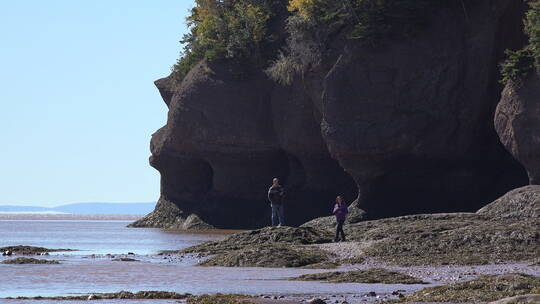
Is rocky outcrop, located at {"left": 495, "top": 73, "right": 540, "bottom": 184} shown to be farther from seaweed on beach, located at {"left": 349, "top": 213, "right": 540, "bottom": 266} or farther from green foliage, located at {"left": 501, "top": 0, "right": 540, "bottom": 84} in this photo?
seaweed on beach, located at {"left": 349, "top": 213, "right": 540, "bottom": 266}

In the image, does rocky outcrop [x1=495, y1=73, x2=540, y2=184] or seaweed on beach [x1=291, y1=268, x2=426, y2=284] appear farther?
rocky outcrop [x1=495, y1=73, x2=540, y2=184]

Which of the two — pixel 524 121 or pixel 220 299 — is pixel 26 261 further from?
pixel 524 121

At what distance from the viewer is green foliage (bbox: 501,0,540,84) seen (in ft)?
152

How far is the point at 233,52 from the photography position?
222 feet

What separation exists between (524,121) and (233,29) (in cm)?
2435

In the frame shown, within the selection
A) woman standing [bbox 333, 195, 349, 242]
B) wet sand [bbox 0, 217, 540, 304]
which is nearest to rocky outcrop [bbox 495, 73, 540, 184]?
woman standing [bbox 333, 195, 349, 242]

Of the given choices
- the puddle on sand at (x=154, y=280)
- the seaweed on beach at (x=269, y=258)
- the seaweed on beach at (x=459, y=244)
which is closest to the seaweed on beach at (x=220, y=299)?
the puddle on sand at (x=154, y=280)

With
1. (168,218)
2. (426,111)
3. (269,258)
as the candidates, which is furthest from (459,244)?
(168,218)

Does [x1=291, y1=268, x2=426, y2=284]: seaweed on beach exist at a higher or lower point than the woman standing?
lower

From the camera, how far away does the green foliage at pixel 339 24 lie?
55.2 metres

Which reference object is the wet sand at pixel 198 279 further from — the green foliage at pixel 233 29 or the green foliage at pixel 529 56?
the green foliage at pixel 233 29

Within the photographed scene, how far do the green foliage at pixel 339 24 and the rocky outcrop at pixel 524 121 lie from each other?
26.8ft

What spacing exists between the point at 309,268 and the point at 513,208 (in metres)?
12.5

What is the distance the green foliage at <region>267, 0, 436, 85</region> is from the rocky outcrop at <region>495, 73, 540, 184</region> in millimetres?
8175
